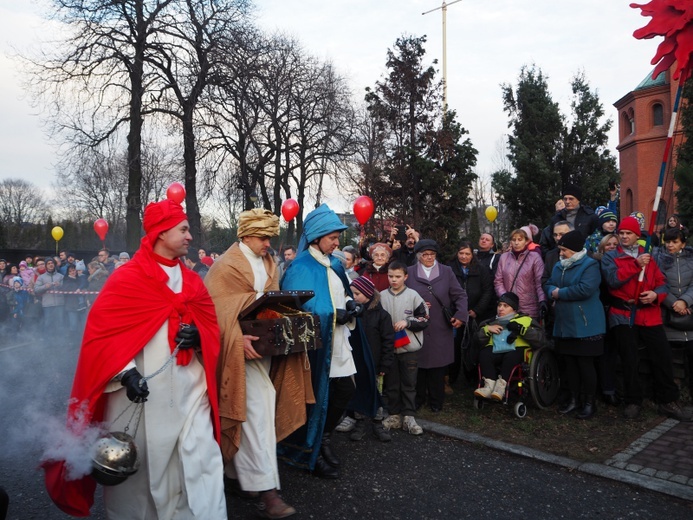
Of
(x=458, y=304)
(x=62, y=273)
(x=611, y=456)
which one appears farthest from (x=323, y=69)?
(x=611, y=456)

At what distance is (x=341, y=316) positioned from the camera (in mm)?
5074

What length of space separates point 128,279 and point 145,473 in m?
1.17

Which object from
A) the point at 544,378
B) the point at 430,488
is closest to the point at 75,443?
the point at 430,488

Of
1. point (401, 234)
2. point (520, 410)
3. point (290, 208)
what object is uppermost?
point (290, 208)

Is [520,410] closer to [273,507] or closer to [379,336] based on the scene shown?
[379,336]

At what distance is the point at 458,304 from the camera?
22.8ft

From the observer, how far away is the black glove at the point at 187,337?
12.0 ft

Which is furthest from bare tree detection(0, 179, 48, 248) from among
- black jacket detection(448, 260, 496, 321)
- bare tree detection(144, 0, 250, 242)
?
black jacket detection(448, 260, 496, 321)

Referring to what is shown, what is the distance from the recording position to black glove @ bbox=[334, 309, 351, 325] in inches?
200

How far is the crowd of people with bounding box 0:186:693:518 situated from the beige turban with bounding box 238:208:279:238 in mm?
15

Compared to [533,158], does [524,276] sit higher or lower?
lower

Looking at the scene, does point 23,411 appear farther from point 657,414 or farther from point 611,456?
point 657,414

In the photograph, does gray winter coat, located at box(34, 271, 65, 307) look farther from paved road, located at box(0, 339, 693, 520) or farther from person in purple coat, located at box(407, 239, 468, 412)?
person in purple coat, located at box(407, 239, 468, 412)

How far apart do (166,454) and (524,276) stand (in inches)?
197
